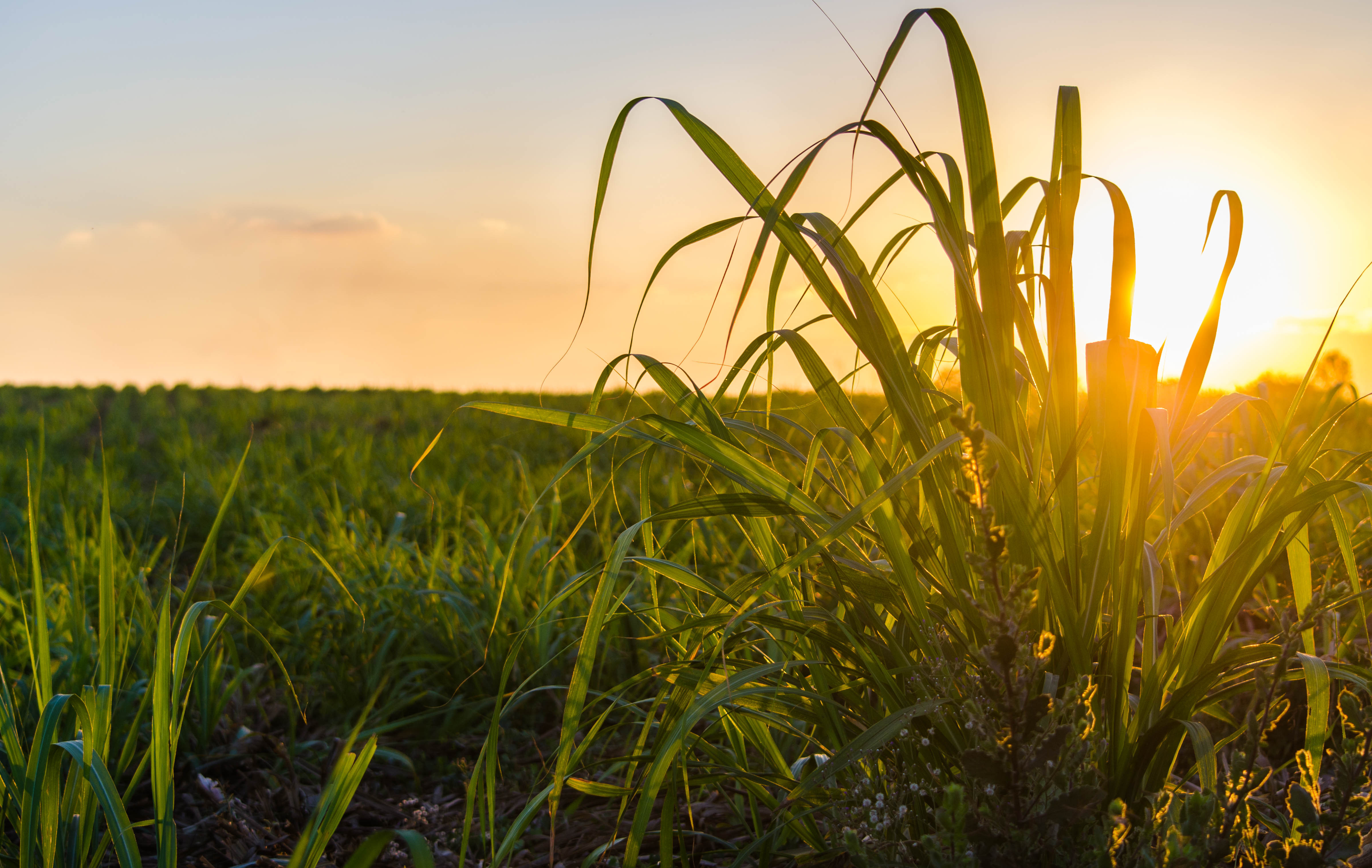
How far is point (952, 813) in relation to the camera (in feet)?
2.95

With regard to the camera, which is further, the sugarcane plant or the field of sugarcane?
the sugarcane plant

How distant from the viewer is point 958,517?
4.16 ft

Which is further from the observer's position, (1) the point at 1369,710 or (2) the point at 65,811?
(2) the point at 65,811

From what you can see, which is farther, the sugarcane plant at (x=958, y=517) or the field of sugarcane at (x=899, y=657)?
the sugarcane plant at (x=958, y=517)

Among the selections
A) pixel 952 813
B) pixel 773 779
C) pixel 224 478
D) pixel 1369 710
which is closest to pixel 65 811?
pixel 773 779

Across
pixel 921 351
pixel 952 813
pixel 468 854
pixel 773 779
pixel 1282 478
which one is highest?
pixel 921 351

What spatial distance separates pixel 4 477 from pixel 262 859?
4903 millimetres

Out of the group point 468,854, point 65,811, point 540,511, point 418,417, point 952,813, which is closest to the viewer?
point 952,813

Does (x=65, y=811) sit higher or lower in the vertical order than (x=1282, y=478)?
lower

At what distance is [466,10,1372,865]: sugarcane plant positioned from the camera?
1.14m

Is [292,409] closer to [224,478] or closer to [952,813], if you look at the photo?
[224,478]

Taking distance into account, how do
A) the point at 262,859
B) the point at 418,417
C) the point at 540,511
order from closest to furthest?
1. the point at 262,859
2. the point at 540,511
3. the point at 418,417

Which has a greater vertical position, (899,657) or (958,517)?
(958,517)

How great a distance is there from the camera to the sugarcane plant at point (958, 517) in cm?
114
